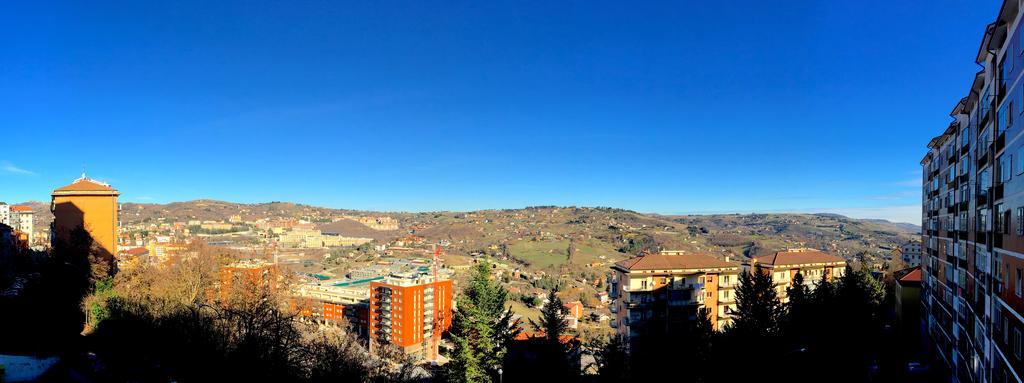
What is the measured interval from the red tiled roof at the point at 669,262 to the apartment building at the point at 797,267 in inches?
179

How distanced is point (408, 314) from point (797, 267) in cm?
4055

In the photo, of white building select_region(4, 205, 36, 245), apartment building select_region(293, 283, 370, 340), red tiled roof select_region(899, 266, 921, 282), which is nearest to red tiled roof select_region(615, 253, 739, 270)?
red tiled roof select_region(899, 266, 921, 282)

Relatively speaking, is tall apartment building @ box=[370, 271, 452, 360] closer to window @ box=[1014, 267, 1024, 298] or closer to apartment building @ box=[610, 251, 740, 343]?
apartment building @ box=[610, 251, 740, 343]

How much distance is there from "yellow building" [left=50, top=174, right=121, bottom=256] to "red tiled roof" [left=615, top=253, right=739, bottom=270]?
39.1 meters

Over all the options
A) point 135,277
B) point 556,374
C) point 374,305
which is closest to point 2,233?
point 135,277

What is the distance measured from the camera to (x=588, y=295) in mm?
92375

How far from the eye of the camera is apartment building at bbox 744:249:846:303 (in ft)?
112

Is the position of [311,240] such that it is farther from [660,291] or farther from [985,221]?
[985,221]

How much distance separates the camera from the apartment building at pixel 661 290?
27.9 m

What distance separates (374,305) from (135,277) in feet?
109

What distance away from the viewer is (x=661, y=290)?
28.6m

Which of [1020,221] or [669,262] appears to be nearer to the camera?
[1020,221]

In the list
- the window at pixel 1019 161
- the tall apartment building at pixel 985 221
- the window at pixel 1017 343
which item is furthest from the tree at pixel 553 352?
the window at pixel 1019 161

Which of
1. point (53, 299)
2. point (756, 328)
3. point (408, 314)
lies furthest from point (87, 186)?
point (756, 328)
